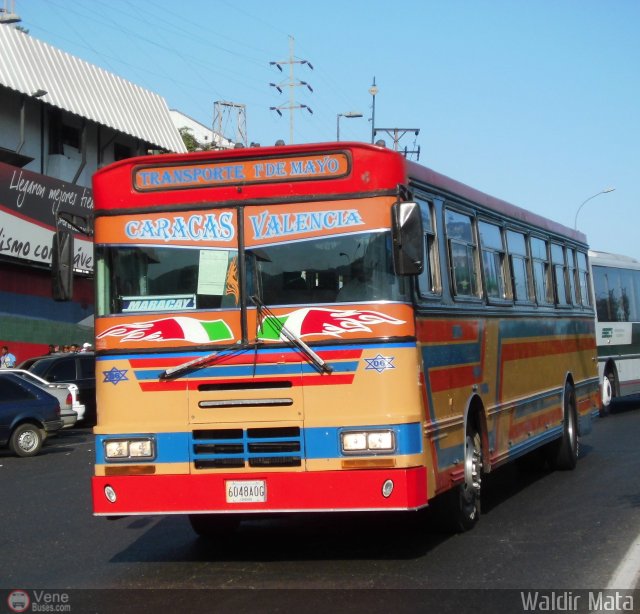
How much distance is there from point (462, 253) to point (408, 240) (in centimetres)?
233

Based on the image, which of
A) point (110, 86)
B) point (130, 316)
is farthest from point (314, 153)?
point (110, 86)

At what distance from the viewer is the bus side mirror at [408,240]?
8180 mm

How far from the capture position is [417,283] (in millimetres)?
8805

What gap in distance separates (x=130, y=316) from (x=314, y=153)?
1.93 metres

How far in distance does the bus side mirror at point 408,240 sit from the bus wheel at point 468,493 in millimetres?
2337

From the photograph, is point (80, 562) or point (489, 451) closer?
point (80, 562)

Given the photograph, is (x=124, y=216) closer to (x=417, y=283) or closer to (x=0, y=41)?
(x=417, y=283)

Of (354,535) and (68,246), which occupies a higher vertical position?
(68,246)

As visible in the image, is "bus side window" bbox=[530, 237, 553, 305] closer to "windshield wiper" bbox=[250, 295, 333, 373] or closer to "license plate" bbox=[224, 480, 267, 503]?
"windshield wiper" bbox=[250, 295, 333, 373]

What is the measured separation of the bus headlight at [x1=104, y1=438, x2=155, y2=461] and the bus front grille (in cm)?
36

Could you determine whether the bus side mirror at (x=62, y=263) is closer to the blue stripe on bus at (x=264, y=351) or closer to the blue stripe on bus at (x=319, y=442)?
the blue stripe on bus at (x=264, y=351)

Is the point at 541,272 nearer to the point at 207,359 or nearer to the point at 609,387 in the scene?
the point at 207,359

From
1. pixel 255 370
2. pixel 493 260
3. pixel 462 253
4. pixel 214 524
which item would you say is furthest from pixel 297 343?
pixel 493 260

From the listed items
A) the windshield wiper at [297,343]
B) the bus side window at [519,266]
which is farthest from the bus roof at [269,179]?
the bus side window at [519,266]
